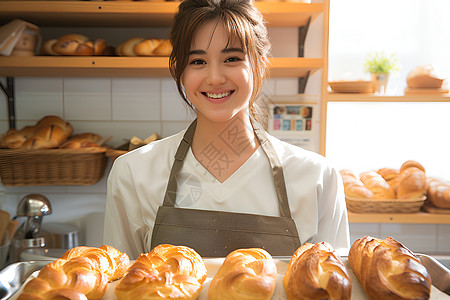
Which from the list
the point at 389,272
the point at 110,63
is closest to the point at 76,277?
the point at 389,272

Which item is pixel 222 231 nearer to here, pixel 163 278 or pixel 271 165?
pixel 271 165

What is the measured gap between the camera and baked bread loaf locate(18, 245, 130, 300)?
61 cm

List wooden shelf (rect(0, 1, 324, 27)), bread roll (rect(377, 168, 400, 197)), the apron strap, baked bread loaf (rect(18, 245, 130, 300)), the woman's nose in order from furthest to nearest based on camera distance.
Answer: bread roll (rect(377, 168, 400, 197)), wooden shelf (rect(0, 1, 324, 27)), the apron strap, the woman's nose, baked bread loaf (rect(18, 245, 130, 300))

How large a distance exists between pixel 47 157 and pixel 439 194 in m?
1.67

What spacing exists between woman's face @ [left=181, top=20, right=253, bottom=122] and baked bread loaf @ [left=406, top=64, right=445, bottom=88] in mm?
1035

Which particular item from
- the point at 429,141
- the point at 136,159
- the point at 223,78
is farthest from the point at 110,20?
the point at 429,141

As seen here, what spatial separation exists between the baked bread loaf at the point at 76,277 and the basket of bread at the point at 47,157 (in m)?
1.10

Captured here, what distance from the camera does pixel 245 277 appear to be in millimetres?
654

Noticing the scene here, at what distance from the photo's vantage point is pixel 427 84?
6.03 ft

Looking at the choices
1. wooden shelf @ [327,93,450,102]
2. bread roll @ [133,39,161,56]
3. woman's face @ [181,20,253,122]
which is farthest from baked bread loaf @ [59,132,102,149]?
wooden shelf @ [327,93,450,102]

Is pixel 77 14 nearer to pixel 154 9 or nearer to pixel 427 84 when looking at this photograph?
pixel 154 9

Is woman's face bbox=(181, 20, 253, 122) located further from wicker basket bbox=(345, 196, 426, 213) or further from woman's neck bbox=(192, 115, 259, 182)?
wicker basket bbox=(345, 196, 426, 213)

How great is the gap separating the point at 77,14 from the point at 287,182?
110 centimetres

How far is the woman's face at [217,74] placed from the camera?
112 cm
